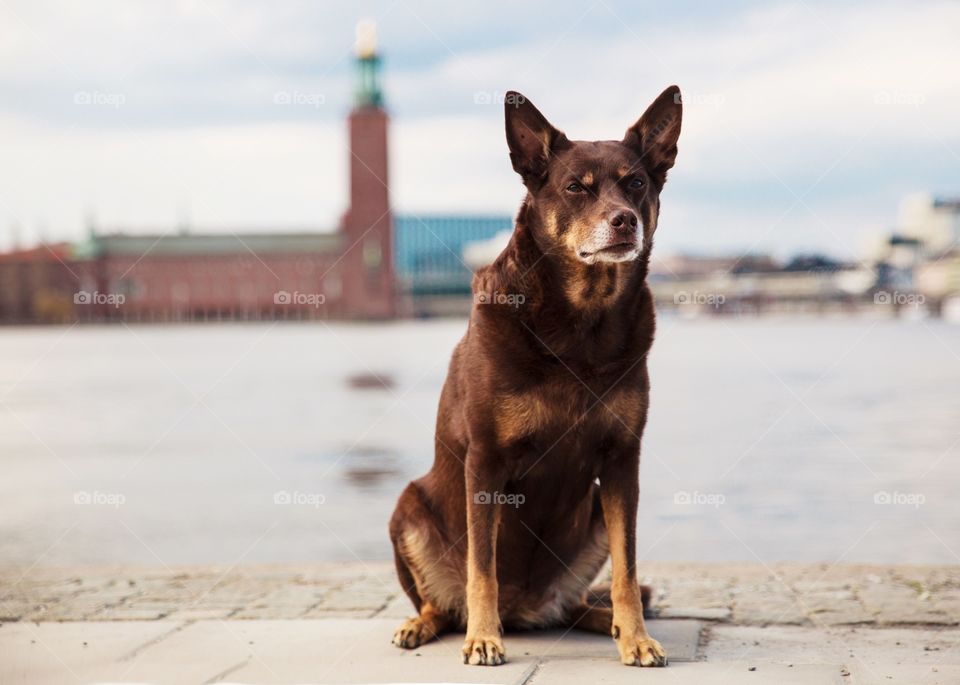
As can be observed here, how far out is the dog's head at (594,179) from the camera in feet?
10.8

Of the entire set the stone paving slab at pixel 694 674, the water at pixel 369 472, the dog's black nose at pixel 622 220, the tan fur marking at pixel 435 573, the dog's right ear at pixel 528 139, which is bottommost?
the water at pixel 369 472

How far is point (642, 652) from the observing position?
338 cm

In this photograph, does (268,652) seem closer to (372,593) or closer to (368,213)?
(372,593)

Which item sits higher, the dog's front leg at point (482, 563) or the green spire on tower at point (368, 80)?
the green spire on tower at point (368, 80)

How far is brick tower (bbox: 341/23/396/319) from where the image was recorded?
11275 centimetres

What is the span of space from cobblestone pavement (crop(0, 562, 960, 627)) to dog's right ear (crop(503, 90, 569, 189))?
165 centimetres

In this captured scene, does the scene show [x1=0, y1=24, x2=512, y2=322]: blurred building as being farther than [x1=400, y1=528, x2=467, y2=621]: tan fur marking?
Yes

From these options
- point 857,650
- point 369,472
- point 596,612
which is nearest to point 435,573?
point 596,612

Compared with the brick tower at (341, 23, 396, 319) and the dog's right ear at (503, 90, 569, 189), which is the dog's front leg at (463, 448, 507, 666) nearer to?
the dog's right ear at (503, 90, 569, 189)

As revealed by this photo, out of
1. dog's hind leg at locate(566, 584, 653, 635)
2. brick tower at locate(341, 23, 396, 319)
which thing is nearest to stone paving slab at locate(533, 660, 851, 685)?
dog's hind leg at locate(566, 584, 653, 635)

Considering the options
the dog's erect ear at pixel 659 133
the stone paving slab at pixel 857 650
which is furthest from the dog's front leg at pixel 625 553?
the dog's erect ear at pixel 659 133

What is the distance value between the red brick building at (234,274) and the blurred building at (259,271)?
0.10 m

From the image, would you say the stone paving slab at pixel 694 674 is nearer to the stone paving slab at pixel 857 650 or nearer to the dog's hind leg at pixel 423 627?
the stone paving slab at pixel 857 650

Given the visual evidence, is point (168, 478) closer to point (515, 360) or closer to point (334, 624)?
point (334, 624)
